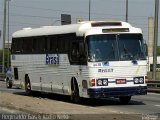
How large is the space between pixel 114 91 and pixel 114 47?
5.42ft

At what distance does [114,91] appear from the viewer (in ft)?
64.8

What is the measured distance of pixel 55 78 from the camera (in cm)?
2328

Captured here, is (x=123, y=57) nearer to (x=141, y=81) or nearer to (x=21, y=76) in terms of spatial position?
(x=141, y=81)

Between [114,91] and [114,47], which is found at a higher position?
[114,47]

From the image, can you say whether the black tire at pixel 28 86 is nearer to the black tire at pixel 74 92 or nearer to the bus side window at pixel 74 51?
the black tire at pixel 74 92

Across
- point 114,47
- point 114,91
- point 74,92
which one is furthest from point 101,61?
point 74,92

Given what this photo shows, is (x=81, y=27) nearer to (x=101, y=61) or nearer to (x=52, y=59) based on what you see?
(x=101, y=61)

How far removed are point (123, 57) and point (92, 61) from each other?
1.23 metres

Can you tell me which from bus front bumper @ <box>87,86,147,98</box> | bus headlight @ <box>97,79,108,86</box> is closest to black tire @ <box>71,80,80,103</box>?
bus front bumper @ <box>87,86,147,98</box>

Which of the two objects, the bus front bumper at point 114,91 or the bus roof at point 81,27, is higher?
the bus roof at point 81,27

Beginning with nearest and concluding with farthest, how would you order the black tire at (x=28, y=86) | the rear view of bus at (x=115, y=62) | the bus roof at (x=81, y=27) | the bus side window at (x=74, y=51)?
the rear view of bus at (x=115, y=62), the bus roof at (x=81, y=27), the bus side window at (x=74, y=51), the black tire at (x=28, y=86)

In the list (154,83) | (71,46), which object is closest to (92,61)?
(71,46)

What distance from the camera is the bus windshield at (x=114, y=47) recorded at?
1969cm

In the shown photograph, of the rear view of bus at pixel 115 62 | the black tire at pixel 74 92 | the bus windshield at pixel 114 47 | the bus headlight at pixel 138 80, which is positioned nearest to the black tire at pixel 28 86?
the black tire at pixel 74 92
